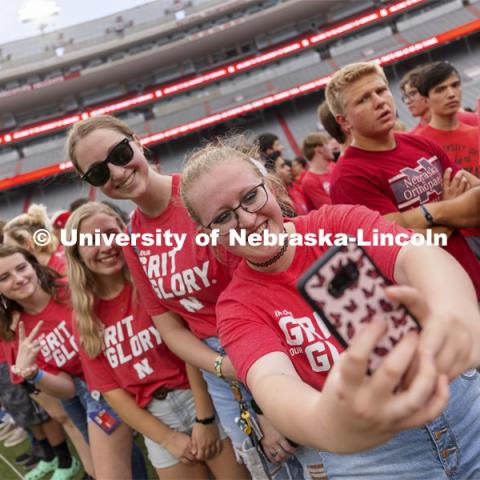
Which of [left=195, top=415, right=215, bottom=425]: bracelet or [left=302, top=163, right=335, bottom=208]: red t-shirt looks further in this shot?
[left=302, top=163, right=335, bottom=208]: red t-shirt

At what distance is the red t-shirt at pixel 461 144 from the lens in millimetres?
2418

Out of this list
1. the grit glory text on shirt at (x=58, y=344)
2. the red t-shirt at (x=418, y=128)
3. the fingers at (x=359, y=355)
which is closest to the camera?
the fingers at (x=359, y=355)

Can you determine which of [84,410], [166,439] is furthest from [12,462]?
[166,439]

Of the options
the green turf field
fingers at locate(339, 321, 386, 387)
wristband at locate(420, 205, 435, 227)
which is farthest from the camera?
the green turf field

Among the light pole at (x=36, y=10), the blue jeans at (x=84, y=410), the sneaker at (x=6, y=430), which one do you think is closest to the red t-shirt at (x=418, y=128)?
the blue jeans at (x=84, y=410)

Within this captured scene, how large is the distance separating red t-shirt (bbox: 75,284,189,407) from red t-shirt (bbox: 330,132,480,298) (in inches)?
40.5

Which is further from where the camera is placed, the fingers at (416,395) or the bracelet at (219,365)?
the bracelet at (219,365)

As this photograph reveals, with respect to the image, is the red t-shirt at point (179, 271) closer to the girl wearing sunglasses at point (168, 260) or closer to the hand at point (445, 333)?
the girl wearing sunglasses at point (168, 260)

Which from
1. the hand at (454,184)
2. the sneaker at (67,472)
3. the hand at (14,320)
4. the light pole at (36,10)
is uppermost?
the light pole at (36,10)

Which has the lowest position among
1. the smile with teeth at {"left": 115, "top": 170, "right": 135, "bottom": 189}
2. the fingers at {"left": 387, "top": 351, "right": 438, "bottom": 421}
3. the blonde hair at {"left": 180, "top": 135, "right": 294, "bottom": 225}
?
the fingers at {"left": 387, "top": 351, "right": 438, "bottom": 421}

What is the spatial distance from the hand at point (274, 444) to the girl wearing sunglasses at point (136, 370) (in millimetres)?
432

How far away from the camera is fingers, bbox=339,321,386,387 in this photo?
1.73 feet

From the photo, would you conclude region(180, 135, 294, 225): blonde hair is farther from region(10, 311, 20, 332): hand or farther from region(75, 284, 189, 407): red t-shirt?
region(10, 311, 20, 332): hand

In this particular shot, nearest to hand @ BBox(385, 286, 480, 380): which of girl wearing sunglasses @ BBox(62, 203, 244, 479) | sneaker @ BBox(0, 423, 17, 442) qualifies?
girl wearing sunglasses @ BBox(62, 203, 244, 479)
